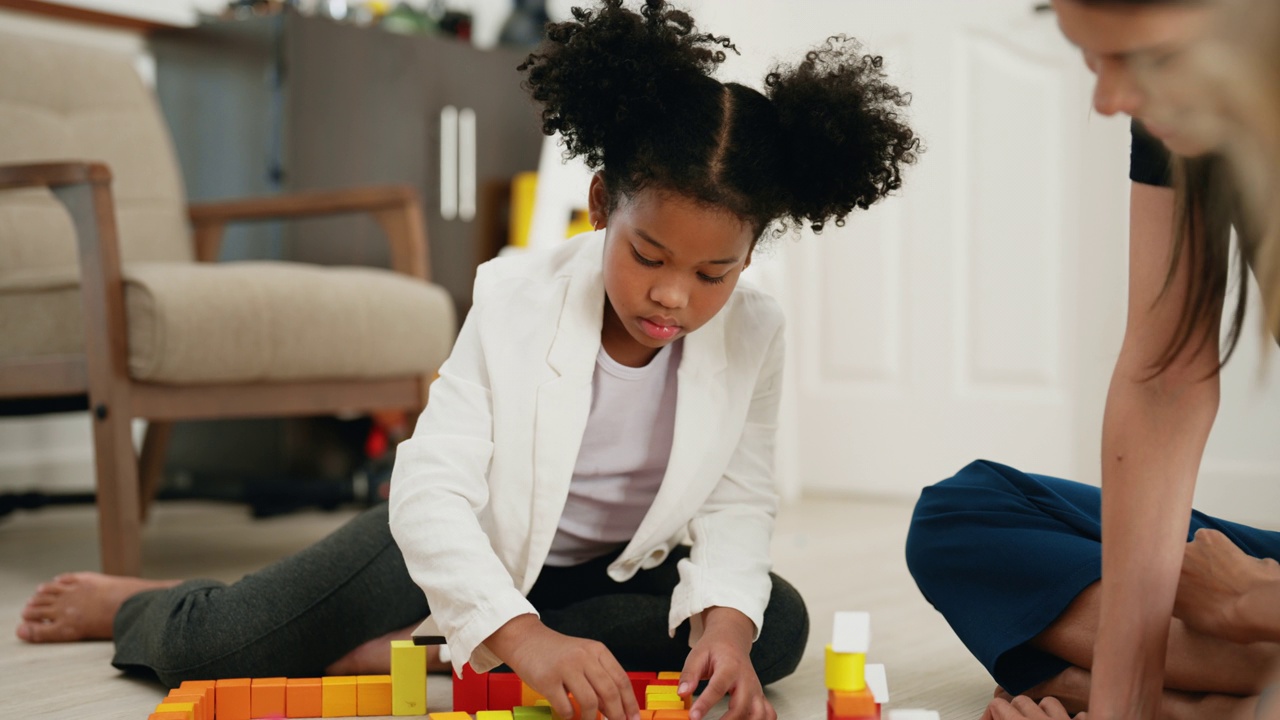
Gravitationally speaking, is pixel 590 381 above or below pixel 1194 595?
above

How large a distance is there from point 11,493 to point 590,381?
6.12ft

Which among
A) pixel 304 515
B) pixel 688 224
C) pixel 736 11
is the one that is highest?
pixel 736 11

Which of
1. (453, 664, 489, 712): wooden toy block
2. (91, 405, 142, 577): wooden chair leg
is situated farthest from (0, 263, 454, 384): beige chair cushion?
(453, 664, 489, 712): wooden toy block

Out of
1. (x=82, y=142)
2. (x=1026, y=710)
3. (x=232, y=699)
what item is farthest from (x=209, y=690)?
(x=82, y=142)

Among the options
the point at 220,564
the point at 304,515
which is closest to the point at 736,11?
the point at 304,515

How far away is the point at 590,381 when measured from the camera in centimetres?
112

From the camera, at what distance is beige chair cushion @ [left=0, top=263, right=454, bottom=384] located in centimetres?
175

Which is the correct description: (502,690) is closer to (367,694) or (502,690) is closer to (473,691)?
(473,691)

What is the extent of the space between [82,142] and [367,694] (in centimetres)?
165

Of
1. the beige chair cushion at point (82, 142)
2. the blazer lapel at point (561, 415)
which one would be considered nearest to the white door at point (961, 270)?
the beige chair cushion at point (82, 142)

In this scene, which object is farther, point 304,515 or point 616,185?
point 304,515

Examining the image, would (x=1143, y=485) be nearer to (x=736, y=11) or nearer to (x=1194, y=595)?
(x=1194, y=595)

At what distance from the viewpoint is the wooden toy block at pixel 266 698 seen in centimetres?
108

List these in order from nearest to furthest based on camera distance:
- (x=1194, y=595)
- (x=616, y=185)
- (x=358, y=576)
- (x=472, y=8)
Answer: (x=1194, y=595)
(x=616, y=185)
(x=358, y=576)
(x=472, y=8)
